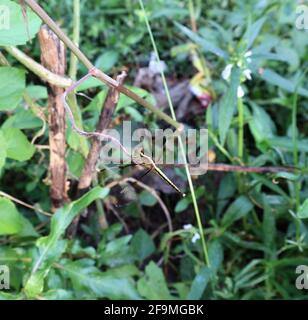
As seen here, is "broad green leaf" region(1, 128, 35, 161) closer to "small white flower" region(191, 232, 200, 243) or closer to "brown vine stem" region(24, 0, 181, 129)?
"brown vine stem" region(24, 0, 181, 129)

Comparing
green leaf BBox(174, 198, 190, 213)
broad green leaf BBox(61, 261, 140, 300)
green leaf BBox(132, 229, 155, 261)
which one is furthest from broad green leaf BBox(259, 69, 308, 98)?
broad green leaf BBox(61, 261, 140, 300)

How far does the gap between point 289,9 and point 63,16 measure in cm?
68

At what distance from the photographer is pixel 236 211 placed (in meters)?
1.23

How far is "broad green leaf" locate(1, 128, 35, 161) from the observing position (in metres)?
0.98

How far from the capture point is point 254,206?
4.28ft

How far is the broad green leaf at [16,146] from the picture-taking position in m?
0.98

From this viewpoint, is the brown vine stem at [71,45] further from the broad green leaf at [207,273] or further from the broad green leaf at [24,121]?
the broad green leaf at [207,273]

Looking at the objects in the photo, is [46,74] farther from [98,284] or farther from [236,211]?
[236,211]

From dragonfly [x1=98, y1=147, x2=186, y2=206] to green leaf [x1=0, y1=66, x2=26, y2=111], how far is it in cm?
22

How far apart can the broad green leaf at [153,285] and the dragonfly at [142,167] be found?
0.56ft

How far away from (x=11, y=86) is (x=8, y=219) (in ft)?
0.78

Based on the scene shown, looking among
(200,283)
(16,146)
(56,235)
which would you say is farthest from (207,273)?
(16,146)

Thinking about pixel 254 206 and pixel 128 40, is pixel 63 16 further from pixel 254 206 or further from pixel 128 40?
pixel 254 206
